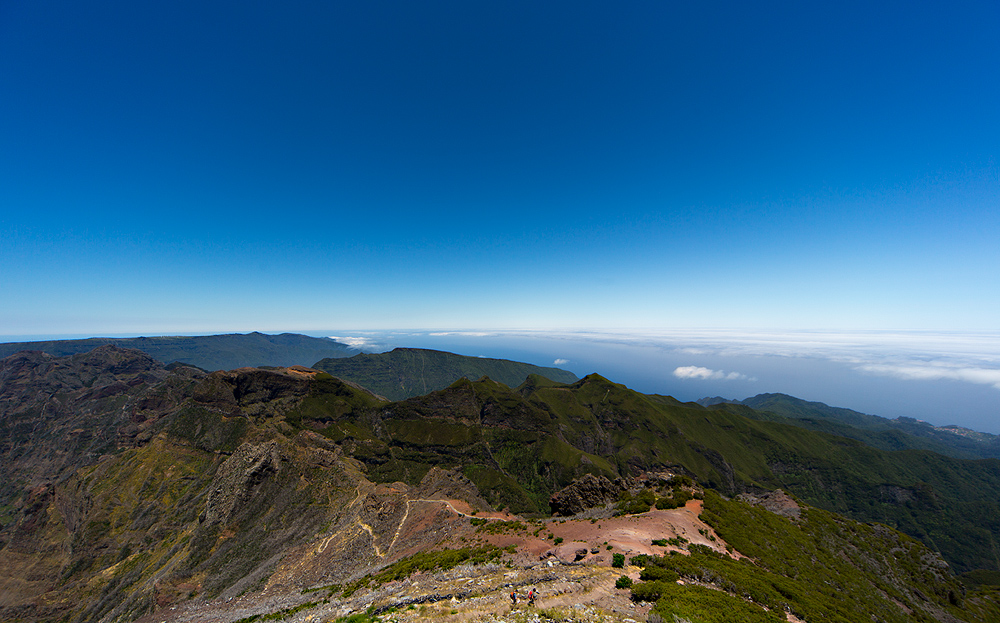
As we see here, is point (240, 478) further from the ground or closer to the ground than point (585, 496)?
closer to the ground

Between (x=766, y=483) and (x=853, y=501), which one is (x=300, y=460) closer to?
(x=766, y=483)

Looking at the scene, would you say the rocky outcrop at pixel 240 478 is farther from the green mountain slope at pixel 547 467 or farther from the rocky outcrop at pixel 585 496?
the green mountain slope at pixel 547 467

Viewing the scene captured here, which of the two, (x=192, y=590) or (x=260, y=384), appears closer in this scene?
(x=192, y=590)

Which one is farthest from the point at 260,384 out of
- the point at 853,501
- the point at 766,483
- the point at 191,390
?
the point at 853,501

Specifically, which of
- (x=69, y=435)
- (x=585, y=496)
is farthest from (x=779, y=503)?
(x=69, y=435)

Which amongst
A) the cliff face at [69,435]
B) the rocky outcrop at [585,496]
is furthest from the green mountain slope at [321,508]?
the rocky outcrop at [585,496]

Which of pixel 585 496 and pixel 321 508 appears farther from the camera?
pixel 321 508

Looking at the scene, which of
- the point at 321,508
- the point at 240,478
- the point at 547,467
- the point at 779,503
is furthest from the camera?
the point at 547,467

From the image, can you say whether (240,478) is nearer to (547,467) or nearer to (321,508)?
(321,508)
